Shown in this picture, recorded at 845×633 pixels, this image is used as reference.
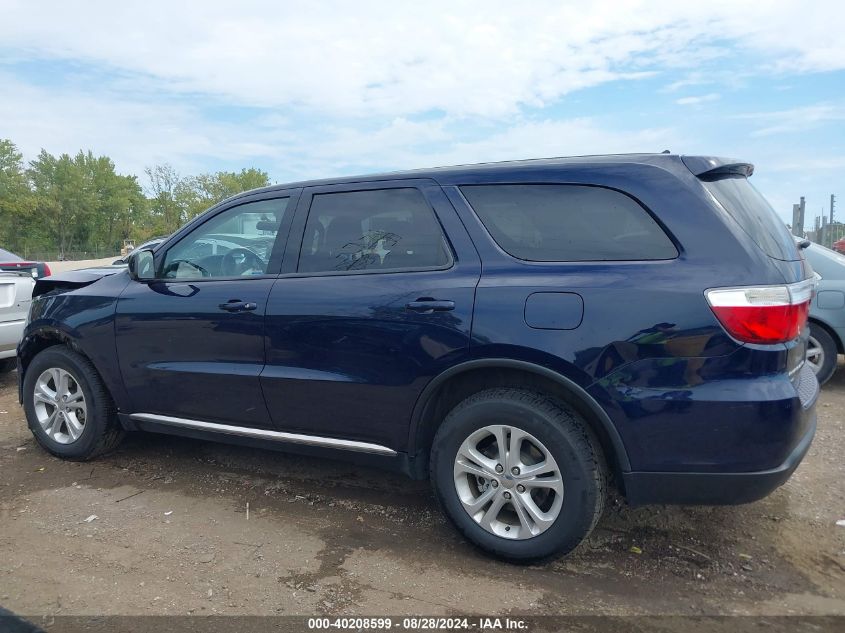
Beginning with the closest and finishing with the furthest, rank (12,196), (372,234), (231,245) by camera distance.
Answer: (372,234), (231,245), (12,196)

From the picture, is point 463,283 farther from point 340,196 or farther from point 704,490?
point 704,490

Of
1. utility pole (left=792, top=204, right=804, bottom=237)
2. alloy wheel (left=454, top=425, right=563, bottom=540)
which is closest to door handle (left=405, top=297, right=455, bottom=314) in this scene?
alloy wheel (left=454, top=425, right=563, bottom=540)

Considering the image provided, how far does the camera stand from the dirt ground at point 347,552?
2850mm

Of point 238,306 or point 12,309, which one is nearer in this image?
point 238,306

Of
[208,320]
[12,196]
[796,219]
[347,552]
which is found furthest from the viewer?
[12,196]

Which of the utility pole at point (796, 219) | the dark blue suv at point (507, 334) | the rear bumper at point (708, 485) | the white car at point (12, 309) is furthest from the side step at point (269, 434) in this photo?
the utility pole at point (796, 219)

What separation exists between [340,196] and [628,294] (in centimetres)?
168

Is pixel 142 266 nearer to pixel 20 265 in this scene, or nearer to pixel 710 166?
pixel 710 166

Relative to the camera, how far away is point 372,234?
3541 mm

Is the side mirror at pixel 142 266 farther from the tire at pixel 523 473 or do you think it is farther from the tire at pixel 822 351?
the tire at pixel 822 351

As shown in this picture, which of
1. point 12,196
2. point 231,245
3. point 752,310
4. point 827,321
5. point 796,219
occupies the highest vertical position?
point 12,196

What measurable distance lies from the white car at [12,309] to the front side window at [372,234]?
4.18 meters

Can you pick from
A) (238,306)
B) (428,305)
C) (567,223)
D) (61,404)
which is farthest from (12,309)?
(567,223)

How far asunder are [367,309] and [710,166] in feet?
5.57
